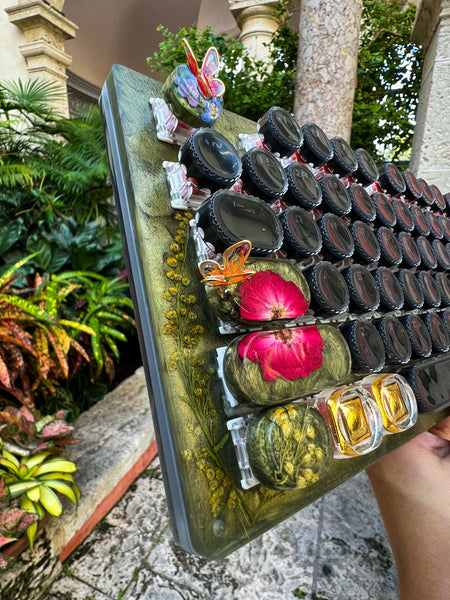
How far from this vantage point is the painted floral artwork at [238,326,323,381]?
0.34 m

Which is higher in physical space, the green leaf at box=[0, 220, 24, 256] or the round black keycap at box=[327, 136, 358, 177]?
the round black keycap at box=[327, 136, 358, 177]

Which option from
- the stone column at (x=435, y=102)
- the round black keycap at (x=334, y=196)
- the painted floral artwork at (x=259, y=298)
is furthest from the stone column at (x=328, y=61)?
the painted floral artwork at (x=259, y=298)

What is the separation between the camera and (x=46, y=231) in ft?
6.70

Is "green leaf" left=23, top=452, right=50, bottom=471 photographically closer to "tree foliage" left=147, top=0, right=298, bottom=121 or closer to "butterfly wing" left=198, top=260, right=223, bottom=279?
"butterfly wing" left=198, top=260, right=223, bottom=279

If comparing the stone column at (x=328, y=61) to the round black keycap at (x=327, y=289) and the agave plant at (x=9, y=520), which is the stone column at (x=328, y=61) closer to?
the round black keycap at (x=327, y=289)

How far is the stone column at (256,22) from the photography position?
10.2ft

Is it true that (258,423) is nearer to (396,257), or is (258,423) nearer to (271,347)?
(271,347)

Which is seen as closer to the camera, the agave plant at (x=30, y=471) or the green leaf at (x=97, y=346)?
the agave plant at (x=30, y=471)

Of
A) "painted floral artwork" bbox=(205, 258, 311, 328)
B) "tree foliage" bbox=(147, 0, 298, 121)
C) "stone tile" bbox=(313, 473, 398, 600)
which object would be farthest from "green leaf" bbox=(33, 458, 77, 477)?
"tree foliage" bbox=(147, 0, 298, 121)

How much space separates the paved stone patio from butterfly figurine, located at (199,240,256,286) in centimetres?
95

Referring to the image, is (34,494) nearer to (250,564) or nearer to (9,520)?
(9,520)

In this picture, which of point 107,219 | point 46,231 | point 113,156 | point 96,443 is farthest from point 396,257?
point 107,219

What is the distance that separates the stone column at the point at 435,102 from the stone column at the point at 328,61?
29 cm

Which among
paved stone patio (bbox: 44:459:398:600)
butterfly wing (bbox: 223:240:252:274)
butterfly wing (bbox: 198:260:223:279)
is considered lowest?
paved stone patio (bbox: 44:459:398:600)
